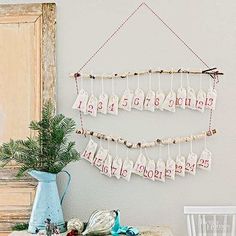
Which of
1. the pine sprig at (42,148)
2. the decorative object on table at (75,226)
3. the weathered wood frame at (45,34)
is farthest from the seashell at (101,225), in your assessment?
the weathered wood frame at (45,34)

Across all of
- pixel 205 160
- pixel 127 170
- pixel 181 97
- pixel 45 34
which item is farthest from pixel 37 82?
pixel 205 160

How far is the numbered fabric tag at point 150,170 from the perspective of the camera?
2795mm

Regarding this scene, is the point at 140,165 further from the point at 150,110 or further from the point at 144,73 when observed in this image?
the point at 144,73

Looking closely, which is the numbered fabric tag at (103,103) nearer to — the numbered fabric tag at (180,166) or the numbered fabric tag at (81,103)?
the numbered fabric tag at (81,103)

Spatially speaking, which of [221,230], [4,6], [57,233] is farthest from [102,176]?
[4,6]

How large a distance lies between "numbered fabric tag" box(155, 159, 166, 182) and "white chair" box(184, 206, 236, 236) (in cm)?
21

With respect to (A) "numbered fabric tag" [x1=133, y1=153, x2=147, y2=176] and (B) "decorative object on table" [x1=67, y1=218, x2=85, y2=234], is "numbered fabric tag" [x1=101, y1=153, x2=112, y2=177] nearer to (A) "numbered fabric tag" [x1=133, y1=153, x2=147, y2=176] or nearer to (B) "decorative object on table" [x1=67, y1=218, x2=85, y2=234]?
(A) "numbered fabric tag" [x1=133, y1=153, x2=147, y2=176]

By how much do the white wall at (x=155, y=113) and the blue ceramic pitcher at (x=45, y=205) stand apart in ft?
1.10

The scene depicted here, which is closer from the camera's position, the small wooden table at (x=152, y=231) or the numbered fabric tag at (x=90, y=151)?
the small wooden table at (x=152, y=231)

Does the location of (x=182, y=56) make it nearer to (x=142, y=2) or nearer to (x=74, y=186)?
(x=142, y=2)

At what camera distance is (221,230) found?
2.79 metres

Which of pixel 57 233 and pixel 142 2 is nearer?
pixel 57 233

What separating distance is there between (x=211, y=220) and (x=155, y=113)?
0.68 m

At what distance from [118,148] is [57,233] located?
0.67 m
